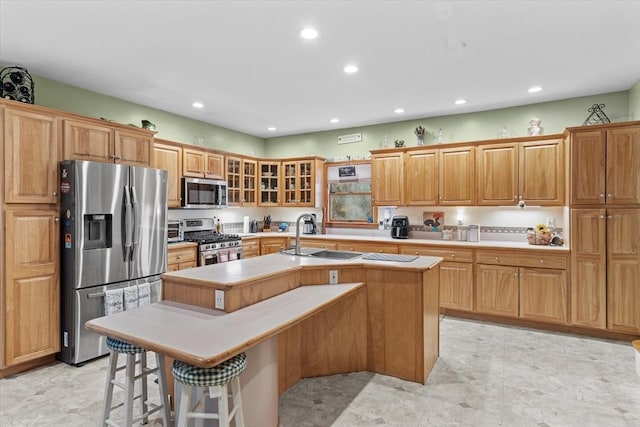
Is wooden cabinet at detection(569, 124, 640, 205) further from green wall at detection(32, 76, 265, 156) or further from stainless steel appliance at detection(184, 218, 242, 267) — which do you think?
green wall at detection(32, 76, 265, 156)

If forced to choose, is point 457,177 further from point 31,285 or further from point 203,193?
point 31,285

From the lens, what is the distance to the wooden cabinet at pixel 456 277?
4.48m

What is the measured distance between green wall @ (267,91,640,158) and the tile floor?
2.80 metres

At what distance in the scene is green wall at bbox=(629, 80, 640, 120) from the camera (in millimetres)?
3834

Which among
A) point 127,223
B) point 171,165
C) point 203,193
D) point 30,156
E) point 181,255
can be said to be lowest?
point 181,255

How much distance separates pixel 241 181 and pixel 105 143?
2550 millimetres

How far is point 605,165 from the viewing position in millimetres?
3750

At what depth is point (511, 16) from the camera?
256 centimetres

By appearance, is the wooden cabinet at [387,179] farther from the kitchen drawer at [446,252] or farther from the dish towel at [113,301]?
the dish towel at [113,301]

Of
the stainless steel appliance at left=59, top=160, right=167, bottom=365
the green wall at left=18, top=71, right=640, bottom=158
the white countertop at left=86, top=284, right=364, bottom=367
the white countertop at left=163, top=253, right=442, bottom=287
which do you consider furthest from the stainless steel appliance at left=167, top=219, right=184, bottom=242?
the white countertop at left=86, top=284, right=364, bottom=367

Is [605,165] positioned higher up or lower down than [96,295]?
higher up

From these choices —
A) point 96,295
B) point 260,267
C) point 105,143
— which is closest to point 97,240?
point 96,295

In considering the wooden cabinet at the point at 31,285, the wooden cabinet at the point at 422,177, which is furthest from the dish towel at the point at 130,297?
the wooden cabinet at the point at 422,177

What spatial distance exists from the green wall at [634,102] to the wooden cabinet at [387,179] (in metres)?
2.70
